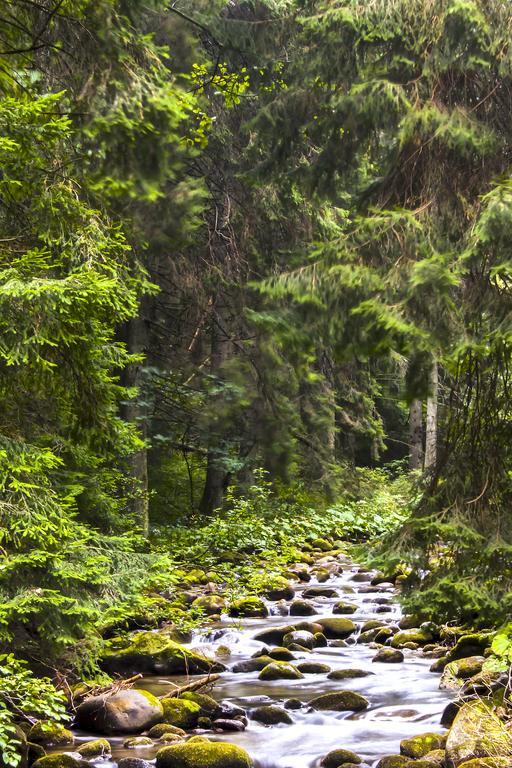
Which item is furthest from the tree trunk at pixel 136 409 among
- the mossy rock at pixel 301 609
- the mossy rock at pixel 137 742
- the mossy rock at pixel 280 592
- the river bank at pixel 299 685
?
the mossy rock at pixel 137 742

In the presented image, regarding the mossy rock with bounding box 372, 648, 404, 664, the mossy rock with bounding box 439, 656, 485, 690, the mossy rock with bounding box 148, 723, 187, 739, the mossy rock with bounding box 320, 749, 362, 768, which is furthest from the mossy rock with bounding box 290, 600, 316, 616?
the mossy rock with bounding box 320, 749, 362, 768

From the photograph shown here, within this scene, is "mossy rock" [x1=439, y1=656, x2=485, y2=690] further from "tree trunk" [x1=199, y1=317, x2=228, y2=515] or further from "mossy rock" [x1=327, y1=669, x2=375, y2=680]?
"tree trunk" [x1=199, y1=317, x2=228, y2=515]

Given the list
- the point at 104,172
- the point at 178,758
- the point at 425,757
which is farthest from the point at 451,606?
the point at 104,172

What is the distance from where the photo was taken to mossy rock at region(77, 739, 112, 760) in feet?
19.6

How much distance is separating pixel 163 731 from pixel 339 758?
54.1 inches

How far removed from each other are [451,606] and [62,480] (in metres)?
3.29

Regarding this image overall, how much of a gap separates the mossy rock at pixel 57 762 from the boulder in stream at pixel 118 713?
965mm

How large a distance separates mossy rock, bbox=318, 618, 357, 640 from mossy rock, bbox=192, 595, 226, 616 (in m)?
1.32

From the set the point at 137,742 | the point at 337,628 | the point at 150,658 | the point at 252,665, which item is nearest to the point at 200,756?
the point at 137,742

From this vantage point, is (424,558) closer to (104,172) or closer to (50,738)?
(50,738)

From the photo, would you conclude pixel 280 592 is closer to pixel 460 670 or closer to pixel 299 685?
pixel 299 685

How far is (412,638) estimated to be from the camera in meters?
9.44

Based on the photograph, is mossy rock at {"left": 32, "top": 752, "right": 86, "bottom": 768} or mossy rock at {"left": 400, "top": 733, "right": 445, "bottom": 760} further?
mossy rock at {"left": 400, "top": 733, "right": 445, "bottom": 760}

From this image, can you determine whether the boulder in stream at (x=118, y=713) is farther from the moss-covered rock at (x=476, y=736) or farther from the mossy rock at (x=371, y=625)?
the mossy rock at (x=371, y=625)
